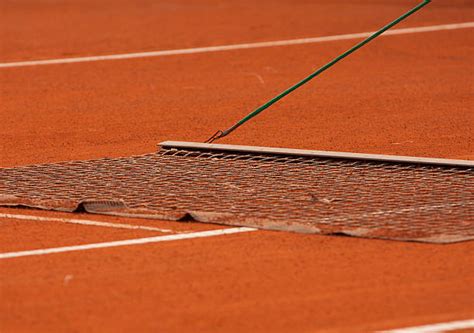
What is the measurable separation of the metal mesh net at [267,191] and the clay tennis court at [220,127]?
126mm

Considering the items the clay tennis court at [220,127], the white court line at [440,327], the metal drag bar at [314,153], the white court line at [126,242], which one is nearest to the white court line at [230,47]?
the clay tennis court at [220,127]

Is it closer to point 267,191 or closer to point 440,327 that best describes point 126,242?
point 267,191

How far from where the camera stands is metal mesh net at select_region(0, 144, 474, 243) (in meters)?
7.30

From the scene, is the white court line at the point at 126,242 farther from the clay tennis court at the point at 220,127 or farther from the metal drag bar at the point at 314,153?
the metal drag bar at the point at 314,153

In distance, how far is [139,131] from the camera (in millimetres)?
10023

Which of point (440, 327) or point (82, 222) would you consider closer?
point (440, 327)

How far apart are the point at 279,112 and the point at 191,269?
4.17 m

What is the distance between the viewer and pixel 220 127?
10117 mm

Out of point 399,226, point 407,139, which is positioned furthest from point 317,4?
point 399,226

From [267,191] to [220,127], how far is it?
2.24 meters

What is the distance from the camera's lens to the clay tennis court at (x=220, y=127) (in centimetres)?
610

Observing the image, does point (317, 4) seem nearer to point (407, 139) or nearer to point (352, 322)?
point (407, 139)

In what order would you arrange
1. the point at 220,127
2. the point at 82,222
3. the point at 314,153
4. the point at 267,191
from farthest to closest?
1. the point at 220,127
2. the point at 314,153
3. the point at 267,191
4. the point at 82,222

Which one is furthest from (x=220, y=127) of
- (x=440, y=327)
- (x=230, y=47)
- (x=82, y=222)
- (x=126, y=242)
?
(x=440, y=327)
